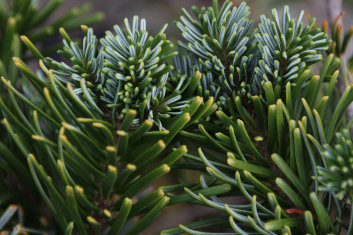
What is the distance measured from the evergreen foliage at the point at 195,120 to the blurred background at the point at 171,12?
11cm

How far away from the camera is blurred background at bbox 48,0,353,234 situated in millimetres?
376

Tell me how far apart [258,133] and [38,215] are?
217 mm

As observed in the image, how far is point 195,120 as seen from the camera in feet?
0.83

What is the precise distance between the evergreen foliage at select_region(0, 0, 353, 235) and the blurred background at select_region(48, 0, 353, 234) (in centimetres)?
→ 11

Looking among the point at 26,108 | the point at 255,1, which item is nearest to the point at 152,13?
the point at 255,1

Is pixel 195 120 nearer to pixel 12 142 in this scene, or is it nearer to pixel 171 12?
pixel 12 142

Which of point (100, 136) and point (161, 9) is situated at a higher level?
point (161, 9)

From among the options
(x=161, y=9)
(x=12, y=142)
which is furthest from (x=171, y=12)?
(x=12, y=142)

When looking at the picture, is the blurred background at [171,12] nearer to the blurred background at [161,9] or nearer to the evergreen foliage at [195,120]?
the blurred background at [161,9]

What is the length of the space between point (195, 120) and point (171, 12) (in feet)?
1.37

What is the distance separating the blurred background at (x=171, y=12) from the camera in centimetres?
38

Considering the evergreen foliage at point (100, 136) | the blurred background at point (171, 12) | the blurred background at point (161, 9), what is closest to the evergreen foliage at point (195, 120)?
the evergreen foliage at point (100, 136)

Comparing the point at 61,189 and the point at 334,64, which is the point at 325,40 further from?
the point at 61,189

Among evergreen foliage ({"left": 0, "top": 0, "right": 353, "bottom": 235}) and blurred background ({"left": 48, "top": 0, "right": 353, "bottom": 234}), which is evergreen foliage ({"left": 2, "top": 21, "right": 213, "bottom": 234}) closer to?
evergreen foliage ({"left": 0, "top": 0, "right": 353, "bottom": 235})
